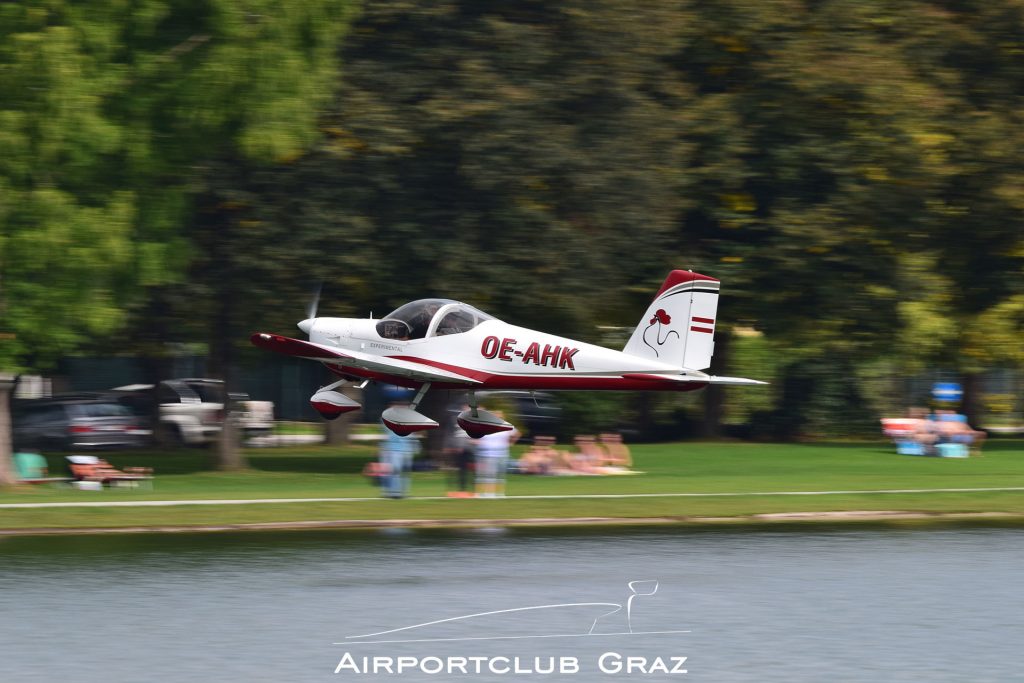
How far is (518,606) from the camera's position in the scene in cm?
2722

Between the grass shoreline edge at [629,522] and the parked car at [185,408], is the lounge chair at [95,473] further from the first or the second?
the parked car at [185,408]

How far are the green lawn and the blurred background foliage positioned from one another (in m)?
3.31

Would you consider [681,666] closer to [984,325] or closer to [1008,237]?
[1008,237]

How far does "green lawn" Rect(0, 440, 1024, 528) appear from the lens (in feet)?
114

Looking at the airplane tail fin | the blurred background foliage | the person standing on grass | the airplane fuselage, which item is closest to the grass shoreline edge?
the person standing on grass

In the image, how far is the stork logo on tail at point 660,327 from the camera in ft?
78.8

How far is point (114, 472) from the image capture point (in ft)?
127

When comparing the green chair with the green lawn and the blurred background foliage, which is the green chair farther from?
the blurred background foliage

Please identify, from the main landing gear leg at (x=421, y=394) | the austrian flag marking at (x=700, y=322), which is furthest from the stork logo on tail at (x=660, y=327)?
the main landing gear leg at (x=421, y=394)

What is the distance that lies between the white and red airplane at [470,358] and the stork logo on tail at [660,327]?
0.07 ft

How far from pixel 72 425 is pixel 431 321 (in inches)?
1138

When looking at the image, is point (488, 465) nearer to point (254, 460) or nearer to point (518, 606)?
point (518, 606)

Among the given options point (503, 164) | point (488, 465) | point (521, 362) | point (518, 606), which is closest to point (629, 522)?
point (488, 465)

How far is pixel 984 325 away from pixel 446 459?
898 inches
